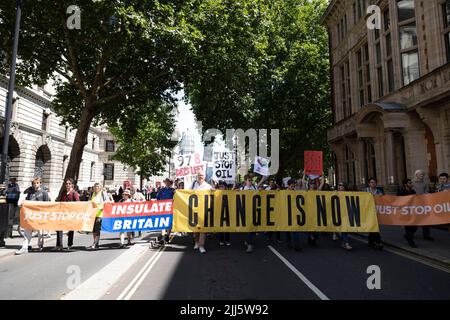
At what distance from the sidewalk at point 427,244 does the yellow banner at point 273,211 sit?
121 cm

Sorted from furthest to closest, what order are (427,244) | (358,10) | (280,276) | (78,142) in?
1. (358,10)
2. (78,142)
3. (427,244)
4. (280,276)

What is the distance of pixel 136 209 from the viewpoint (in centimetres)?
984

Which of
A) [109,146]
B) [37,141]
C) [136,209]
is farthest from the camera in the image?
[109,146]

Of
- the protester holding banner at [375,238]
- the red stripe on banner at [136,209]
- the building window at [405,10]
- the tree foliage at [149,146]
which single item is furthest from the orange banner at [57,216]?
the tree foliage at [149,146]

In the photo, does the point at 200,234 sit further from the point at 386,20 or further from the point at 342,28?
the point at 342,28

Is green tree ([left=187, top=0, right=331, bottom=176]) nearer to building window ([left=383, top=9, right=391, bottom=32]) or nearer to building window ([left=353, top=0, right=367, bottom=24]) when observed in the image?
building window ([left=353, top=0, right=367, bottom=24])

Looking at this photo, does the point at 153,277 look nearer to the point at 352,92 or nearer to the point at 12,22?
the point at 12,22

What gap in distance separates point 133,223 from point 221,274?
4342 millimetres

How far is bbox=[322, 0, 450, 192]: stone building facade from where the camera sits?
14.0 m

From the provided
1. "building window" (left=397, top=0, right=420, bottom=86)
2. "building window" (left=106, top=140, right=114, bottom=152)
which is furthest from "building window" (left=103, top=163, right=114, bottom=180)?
"building window" (left=397, top=0, right=420, bottom=86)

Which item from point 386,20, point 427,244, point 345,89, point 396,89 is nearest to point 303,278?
point 427,244

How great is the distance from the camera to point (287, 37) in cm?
2845

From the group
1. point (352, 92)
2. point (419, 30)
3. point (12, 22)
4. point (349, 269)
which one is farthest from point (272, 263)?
point (352, 92)

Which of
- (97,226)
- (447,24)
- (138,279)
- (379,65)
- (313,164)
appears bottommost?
(138,279)
